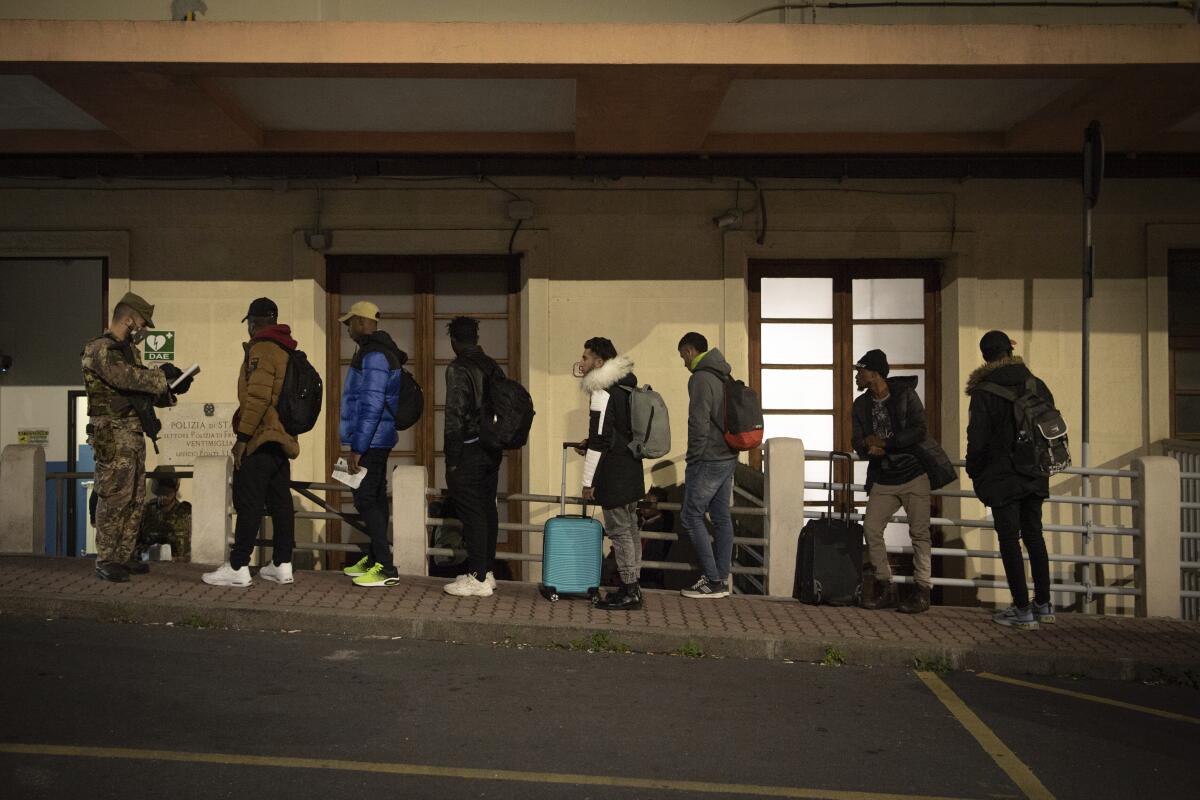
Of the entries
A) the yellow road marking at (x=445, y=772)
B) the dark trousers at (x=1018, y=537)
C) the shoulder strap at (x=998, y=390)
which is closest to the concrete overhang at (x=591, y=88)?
the shoulder strap at (x=998, y=390)

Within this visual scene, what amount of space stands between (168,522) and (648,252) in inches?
195

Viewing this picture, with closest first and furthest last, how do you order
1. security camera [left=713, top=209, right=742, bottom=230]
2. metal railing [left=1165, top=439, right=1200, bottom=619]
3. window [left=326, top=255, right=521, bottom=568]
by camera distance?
metal railing [left=1165, top=439, right=1200, bottom=619], security camera [left=713, top=209, right=742, bottom=230], window [left=326, top=255, right=521, bottom=568]

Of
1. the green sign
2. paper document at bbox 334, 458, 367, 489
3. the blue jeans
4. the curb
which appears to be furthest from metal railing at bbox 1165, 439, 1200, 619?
the green sign

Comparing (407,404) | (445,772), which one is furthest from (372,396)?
(445,772)

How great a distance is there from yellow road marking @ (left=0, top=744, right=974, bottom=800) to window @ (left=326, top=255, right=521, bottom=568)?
6.88 m

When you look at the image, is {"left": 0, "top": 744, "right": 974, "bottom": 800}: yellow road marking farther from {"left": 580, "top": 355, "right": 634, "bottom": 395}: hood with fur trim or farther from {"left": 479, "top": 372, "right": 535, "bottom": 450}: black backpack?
{"left": 580, "top": 355, "right": 634, "bottom": 395}: hood with fur trim

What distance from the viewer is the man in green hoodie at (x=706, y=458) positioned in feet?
29.7

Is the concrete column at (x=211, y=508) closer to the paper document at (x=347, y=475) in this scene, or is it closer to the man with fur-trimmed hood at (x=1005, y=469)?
the paper document at (x=347, y=475)

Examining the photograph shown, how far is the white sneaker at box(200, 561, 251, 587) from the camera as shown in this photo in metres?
8.77

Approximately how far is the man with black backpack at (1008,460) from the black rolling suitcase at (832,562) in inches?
38.6

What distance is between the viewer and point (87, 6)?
9484mm

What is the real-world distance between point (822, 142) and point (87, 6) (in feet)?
20.5

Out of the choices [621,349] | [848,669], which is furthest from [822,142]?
[848,669]

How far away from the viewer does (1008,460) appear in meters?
8.37
